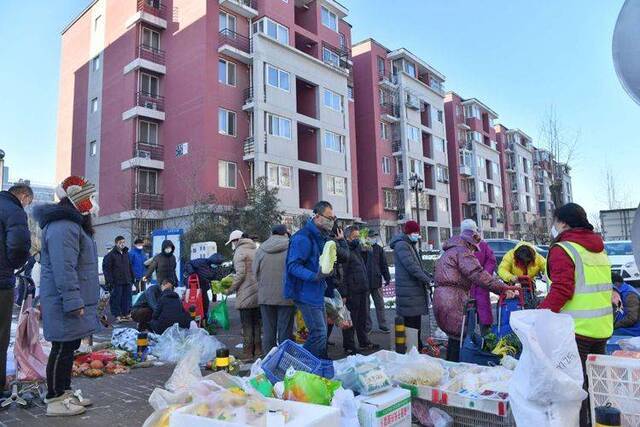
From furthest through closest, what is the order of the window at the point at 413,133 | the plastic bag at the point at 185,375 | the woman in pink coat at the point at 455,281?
the window at the point at 413,133
the woman in pink coat at the point at 455,281
the plastic bag at the point at 185,375

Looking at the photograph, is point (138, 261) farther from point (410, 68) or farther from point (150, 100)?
point (410, 68)

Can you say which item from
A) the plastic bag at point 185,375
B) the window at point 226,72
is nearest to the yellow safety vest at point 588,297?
the plastic bag at point 185,375

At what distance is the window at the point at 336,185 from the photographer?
3294cm

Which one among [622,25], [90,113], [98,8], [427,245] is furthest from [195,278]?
[427,245]

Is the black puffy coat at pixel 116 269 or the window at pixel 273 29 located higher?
the window at pixel 273 29

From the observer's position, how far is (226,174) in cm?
2812

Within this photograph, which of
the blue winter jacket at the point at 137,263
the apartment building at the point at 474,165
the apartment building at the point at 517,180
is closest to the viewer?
the blue winter jacket at the point at 137,263

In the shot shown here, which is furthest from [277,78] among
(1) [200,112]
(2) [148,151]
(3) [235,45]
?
(2) [148,151]

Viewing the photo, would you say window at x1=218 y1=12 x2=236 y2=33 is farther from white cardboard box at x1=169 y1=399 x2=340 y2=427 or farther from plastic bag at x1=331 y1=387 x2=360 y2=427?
white cardboard box at x1=169 y1=399 x2=340 y2=427

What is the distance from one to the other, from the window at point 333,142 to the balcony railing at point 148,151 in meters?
10.9

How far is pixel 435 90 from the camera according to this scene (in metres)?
48.5

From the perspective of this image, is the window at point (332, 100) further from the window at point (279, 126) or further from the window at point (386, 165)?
the window at point (386, 165)

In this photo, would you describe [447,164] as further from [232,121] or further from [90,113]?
[90,113]

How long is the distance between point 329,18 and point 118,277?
29.9 meters
